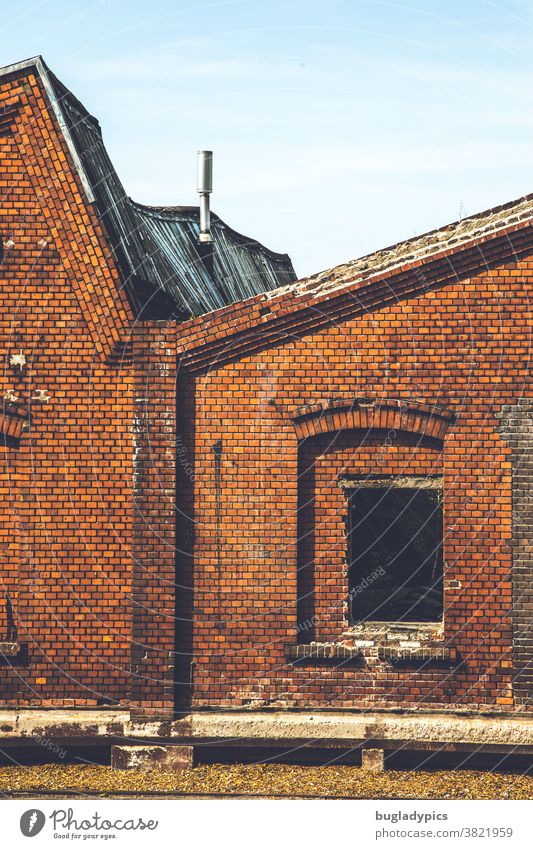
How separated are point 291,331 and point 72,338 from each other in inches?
95.3

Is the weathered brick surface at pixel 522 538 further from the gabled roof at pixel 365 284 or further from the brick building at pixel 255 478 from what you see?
the gabled roof at pixel 365 284

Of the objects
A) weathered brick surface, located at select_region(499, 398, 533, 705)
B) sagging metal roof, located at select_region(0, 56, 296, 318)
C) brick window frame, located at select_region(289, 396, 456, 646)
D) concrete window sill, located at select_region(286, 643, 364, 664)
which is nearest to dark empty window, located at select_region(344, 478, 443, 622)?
brick window frame, located at select_region(289, 396, 456, 646)

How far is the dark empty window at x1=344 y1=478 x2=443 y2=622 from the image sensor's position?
12.3 meters

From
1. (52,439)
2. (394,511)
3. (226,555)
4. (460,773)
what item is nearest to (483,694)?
(460,773)

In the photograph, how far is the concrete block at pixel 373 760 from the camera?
11.8 meters

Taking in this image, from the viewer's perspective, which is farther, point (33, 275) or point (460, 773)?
point (33, 275)

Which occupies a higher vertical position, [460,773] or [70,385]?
[70,385]

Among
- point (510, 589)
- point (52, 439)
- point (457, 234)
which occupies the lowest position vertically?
point (510, 589)

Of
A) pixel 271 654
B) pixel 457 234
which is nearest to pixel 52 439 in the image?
pixel 271 654

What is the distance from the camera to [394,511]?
12.5m

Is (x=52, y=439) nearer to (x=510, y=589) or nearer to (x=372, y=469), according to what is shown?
(x=372, y=469)

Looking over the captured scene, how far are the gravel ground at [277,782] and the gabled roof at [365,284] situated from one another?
4355 millimetres

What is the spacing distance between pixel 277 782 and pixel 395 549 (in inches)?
114

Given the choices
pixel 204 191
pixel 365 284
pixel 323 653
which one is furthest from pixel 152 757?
pixel 204 191
